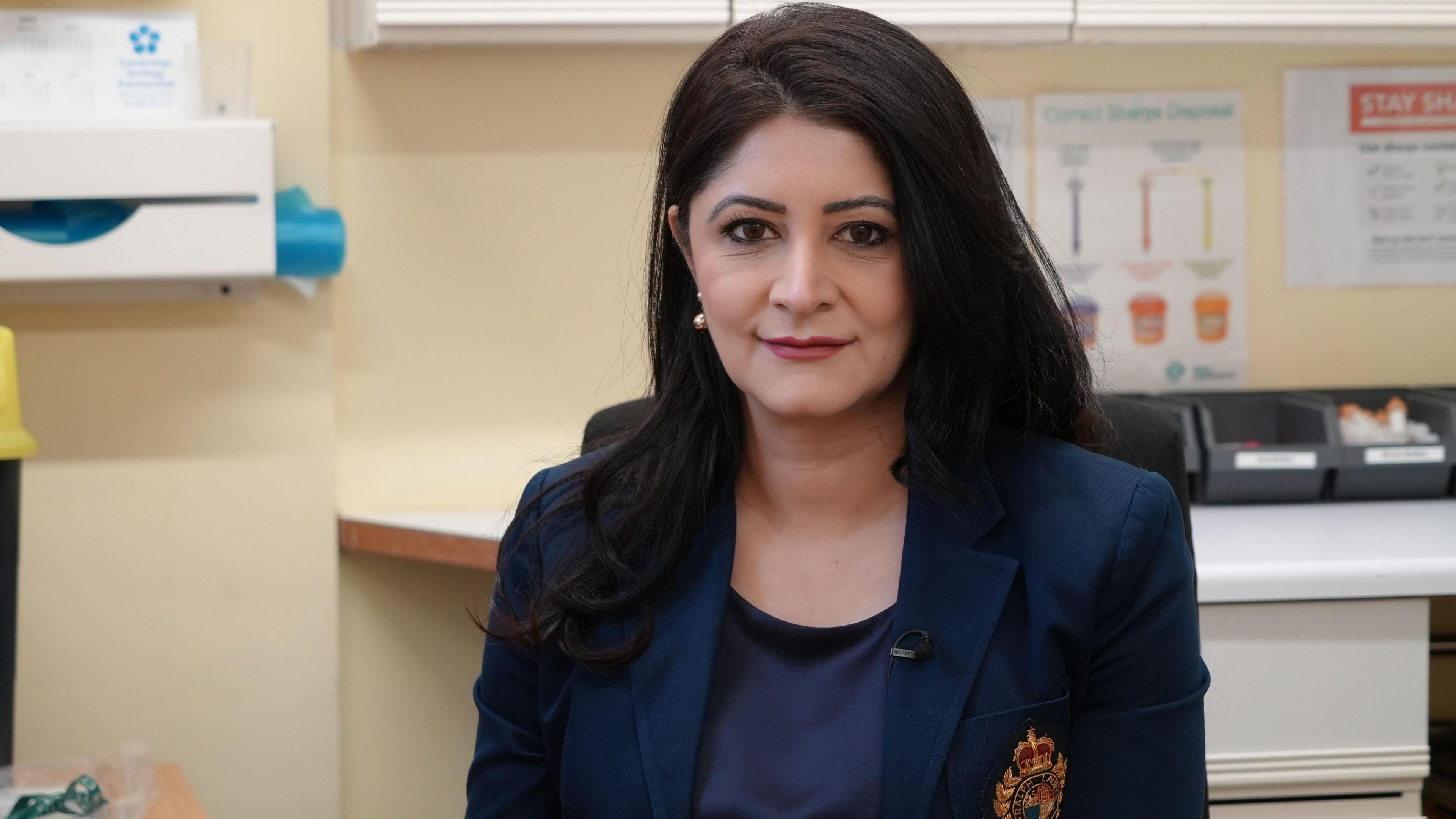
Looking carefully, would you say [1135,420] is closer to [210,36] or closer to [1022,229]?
[1022,229]

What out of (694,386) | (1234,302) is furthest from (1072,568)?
(1234,302)

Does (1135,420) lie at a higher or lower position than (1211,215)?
lower

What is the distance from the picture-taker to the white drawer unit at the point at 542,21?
78.6 inches

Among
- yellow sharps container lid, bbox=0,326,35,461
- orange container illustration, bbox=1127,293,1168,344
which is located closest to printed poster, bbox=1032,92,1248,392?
orange container illustration, bbox=1127,293,1168,344

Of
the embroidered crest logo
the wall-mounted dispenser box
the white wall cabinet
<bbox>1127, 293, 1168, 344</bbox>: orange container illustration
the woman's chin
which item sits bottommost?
the embroidered crest logo

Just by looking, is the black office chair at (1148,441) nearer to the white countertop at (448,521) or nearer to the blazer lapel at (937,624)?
the blazer lapel at (937,624)

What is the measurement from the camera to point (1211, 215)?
8.13 ft

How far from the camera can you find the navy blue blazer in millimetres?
A: 1154

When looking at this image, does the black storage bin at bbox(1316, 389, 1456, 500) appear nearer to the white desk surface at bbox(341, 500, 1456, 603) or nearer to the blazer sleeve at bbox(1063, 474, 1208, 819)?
the white desk surface at bbox(341, 500, 1456, 603)

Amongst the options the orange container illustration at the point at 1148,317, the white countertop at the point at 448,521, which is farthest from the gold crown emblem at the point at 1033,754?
the orange container illustration at the point at 1148,317

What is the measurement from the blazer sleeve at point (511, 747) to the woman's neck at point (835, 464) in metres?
0.29

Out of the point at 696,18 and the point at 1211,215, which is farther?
the point at 1211,215

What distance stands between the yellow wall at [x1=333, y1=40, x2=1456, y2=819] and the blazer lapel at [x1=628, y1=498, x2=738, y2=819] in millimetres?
1105

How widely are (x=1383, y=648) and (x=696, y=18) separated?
1.33 m
